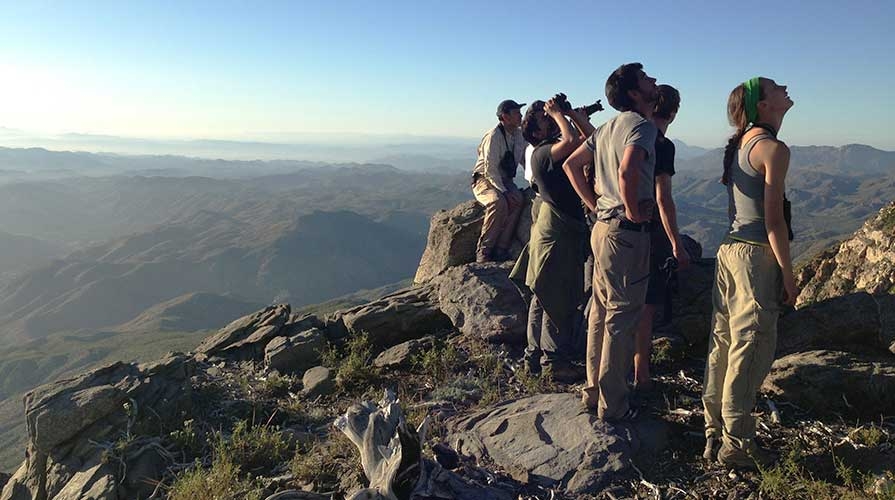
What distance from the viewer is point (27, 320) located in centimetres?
19825

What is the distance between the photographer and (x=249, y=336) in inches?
439

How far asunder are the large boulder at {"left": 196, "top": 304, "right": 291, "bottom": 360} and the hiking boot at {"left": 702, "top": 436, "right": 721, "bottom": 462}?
26.8 feet

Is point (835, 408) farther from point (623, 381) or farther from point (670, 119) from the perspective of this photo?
point (670, 119)

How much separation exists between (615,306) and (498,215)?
5327 mm

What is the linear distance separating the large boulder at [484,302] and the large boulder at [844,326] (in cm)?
370

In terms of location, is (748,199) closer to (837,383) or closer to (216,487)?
(837,383)

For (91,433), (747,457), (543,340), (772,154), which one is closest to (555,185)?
(543,340)

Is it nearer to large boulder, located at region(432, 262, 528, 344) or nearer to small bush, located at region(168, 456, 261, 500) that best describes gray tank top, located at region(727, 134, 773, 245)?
large boulder, located at region(432, 262, 528, 344)

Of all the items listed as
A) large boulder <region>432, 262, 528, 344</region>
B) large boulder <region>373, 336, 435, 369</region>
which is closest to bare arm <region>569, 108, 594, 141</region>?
large boulder <region>432, 262, 528, 344</region>

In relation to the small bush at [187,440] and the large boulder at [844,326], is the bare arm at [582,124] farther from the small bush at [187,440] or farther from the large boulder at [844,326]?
the small bush at [187,440]

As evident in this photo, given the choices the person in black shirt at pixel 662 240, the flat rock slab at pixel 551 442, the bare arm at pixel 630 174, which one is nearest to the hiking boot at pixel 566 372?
the flat rock slab at pixel 551 442

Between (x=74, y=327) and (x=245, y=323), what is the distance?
230 metres

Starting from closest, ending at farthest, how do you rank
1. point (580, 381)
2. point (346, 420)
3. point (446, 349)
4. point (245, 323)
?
1. point (346, 420)
2. point (580, 381)
3. point (446, 349)
4. point (245, 323)

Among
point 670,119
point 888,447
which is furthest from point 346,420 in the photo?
point 888,447
